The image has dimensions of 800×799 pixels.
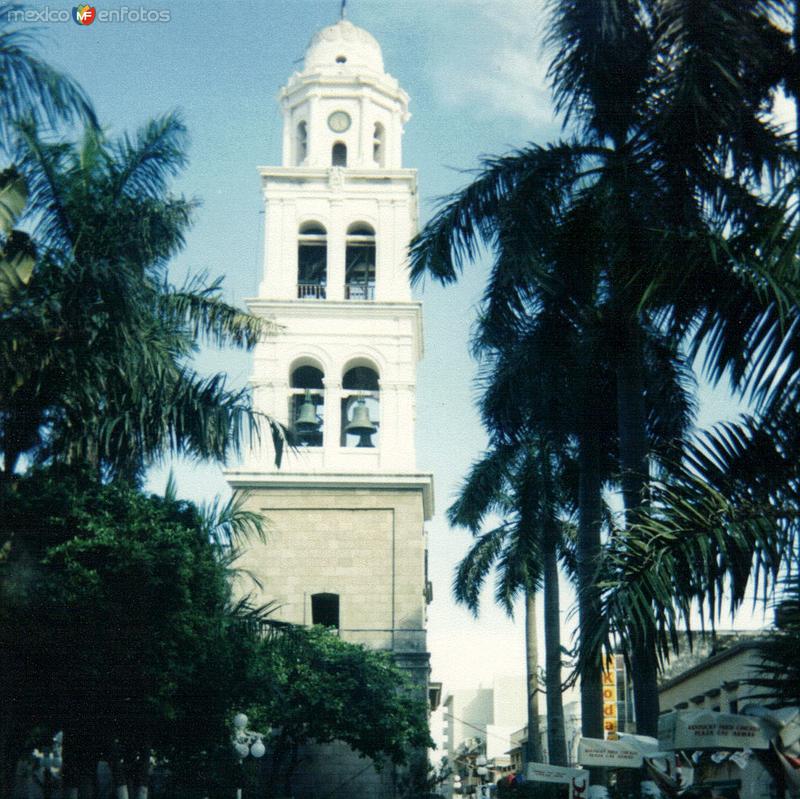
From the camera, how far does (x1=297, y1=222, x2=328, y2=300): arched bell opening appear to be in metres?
40.6

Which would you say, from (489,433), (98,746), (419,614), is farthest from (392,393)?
(98,746)

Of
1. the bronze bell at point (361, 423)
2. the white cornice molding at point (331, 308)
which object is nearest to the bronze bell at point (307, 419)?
the bronze bell at point (361, 423)

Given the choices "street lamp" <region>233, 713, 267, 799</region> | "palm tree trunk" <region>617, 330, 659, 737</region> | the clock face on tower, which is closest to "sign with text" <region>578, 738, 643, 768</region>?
"palm tree trunk" <region>617, 330, 659, 737</region>

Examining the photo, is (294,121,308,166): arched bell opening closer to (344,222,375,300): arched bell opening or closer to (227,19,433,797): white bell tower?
(227,19,433,797): white bell tower

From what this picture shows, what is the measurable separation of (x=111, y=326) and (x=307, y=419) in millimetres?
19861

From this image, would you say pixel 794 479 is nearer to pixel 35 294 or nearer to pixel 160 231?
pixel 35 294

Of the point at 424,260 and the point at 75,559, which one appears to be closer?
the point at 424,260

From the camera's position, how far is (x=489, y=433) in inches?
883

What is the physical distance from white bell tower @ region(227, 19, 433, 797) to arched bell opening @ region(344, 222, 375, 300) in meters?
0.07

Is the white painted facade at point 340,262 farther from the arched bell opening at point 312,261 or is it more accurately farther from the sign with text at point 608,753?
the sign with text at point 608,753

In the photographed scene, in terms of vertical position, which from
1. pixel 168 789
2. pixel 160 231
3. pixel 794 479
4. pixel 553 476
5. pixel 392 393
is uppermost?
pixel 392 393

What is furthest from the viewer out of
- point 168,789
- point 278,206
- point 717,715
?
point 278,206

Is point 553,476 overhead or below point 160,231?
below

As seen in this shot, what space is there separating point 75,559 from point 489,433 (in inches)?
294
